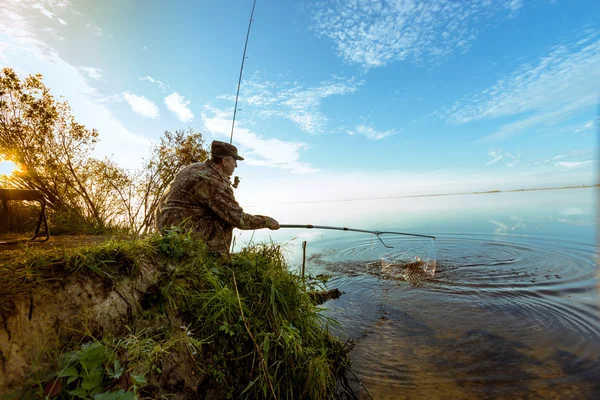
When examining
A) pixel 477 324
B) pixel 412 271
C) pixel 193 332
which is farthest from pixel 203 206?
pixel 412 271

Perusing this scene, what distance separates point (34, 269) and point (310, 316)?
294cm

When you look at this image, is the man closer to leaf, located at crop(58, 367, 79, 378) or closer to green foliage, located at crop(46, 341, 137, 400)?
green foliage, located at crop(46, 341, 137, 400)

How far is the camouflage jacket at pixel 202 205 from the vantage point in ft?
13.2

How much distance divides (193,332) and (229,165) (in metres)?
2.82

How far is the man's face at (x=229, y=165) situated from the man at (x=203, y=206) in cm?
20

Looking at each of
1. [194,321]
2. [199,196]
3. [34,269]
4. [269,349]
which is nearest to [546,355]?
[269,349]

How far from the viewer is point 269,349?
2725 mm

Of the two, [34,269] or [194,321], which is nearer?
[34,269]

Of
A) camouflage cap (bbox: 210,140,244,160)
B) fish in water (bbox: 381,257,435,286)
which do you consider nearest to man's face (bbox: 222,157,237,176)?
camouflage cap (bbox: 210,140,244,160)

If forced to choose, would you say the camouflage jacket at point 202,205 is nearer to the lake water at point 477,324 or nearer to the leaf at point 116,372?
the lake water at point 477,324

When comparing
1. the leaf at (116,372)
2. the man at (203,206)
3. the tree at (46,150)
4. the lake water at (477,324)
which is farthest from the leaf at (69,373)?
the tree at (46,150)

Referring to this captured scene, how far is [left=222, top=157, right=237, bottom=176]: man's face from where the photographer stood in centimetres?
448

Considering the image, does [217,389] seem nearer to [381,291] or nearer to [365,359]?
[365,359]

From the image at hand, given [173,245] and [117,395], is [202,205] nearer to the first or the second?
[173,245]
